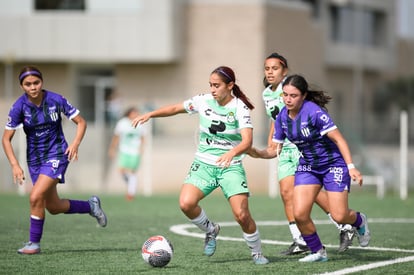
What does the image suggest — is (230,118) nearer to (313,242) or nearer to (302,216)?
(302,216)

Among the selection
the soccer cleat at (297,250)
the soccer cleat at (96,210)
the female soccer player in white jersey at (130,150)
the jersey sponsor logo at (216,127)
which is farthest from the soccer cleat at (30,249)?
the female soccer player in white jersey at (130,150)

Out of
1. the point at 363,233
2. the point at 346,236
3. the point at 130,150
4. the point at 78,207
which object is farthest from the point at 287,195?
the point at 130,150

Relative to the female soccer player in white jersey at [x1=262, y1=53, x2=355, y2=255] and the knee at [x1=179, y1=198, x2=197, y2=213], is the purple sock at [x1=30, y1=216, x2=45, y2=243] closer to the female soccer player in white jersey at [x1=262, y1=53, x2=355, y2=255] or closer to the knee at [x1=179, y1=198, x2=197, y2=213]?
the knee at [x1=179, y1=198, x2=197, y2=213]

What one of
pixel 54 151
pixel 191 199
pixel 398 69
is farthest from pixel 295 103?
pixel 398 69

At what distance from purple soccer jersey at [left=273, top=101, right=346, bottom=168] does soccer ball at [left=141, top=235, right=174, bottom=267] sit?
1.63 metres

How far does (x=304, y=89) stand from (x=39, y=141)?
319 cm

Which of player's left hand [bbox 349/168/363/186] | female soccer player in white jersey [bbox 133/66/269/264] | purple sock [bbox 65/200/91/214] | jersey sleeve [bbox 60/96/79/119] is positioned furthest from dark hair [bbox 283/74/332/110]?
purple sock [bbox 65/200/91/214]

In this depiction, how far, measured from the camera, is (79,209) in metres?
11.8

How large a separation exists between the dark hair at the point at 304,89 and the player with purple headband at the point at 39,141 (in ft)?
8.65

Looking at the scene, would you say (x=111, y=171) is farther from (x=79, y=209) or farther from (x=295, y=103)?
(x=295, y=103)

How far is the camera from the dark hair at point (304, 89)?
9930mm

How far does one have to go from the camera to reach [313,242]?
33.1 ft

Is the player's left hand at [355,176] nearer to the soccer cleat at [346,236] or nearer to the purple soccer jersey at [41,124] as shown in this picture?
the soccer cleat at [346,236]

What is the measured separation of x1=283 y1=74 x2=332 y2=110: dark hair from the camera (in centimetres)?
993
